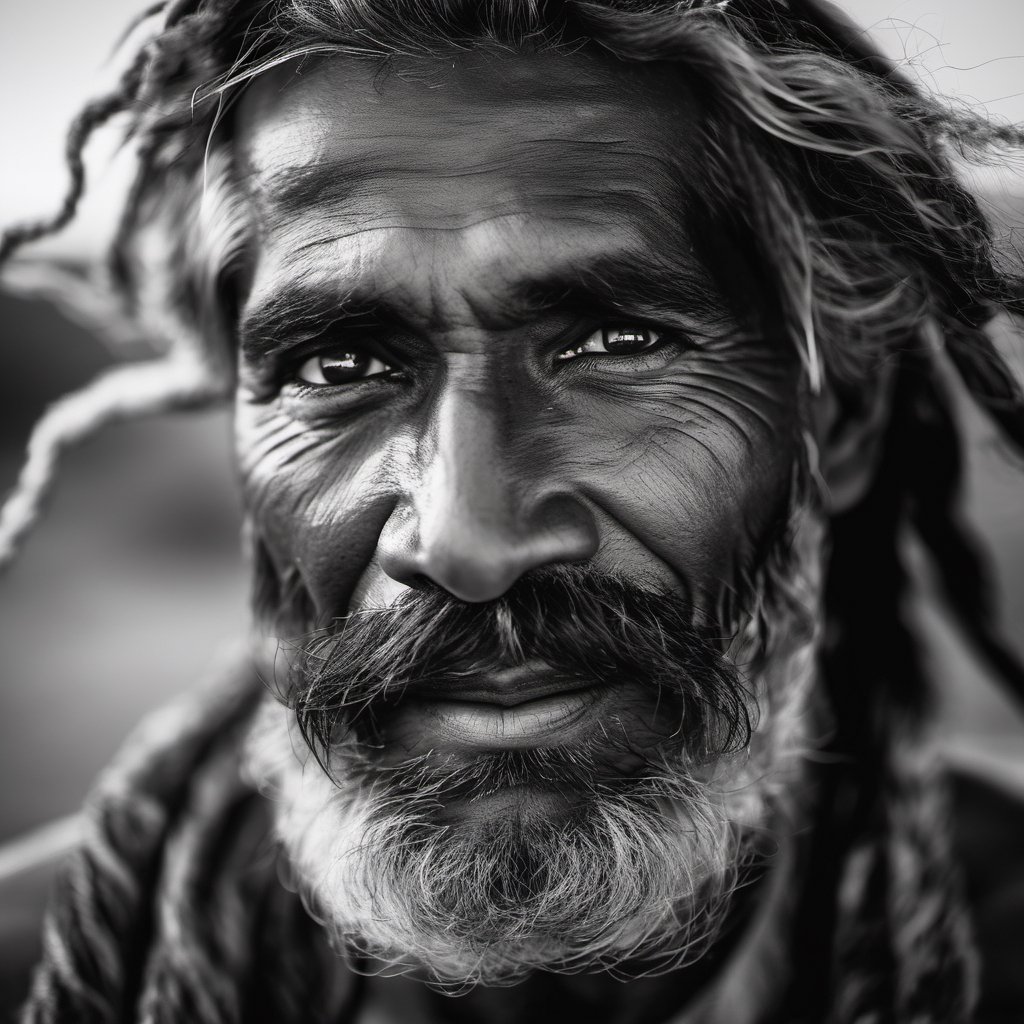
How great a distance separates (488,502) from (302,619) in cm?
52

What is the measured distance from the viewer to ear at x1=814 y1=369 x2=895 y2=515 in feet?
5.57

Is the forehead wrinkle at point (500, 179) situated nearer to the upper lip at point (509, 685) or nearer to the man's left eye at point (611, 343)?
the man's left eye at point (611, 343)

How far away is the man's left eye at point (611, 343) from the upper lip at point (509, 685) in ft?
1.45

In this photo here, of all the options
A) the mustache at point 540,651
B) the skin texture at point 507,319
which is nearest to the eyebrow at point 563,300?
the skin texture at point 507,319

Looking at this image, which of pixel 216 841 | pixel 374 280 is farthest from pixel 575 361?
pixel 216 841

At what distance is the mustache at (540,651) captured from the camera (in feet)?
4.19

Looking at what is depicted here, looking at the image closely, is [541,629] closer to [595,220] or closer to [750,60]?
[595,220]

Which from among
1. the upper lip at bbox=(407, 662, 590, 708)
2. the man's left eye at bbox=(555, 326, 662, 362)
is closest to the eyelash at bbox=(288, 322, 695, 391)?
the man's left eye at bbox=(555, 326, 662, 362)

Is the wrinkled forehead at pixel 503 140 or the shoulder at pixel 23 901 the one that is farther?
the shoulder at pixel 23 901

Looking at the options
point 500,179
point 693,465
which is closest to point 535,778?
point 693,465

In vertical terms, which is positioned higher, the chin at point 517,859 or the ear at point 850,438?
the ear at point 850,438

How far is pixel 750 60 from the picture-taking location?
51.4 inches

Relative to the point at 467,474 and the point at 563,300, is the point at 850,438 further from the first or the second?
the point at 467,474

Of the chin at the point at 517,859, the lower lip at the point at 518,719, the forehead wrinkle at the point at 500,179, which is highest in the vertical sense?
the forehead wrinkle at the point at 500,179
